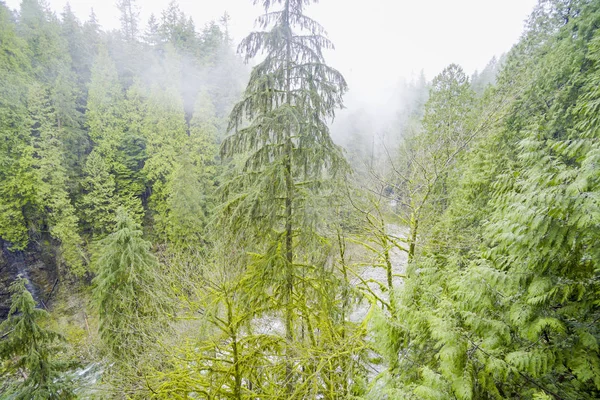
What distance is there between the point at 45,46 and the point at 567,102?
40.0m

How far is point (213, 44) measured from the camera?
122 ft

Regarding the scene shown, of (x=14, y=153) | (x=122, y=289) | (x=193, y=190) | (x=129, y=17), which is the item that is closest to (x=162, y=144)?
(x=193, y=190)

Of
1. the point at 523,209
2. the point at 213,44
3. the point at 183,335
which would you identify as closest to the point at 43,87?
the point at 213,44

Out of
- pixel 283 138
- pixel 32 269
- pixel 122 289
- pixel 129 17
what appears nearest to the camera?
pixel 283 138

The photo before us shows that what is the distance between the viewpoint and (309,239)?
16.4 feet

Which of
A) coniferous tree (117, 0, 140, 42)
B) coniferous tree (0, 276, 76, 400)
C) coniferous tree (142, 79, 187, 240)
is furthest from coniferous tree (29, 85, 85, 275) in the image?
coniferous tree (117, 0, 140, 42)

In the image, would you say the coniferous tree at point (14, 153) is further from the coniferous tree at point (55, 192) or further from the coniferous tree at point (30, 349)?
the coniferous tree at point (30, 349)

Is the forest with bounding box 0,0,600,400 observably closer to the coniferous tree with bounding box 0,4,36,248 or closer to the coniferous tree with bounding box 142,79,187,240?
the coniferous tree with bounding box 0,4,36,248

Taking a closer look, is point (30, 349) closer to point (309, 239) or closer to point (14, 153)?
point (309, 239)

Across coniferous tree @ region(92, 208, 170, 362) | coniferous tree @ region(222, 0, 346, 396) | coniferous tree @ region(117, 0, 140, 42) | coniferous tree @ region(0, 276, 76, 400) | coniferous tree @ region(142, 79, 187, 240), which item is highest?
coniferous tree @ region(117, 0, 140, 42)

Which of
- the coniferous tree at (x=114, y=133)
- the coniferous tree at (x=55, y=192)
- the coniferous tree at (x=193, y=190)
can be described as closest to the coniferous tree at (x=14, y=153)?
the coniferous tree at (x=55, y=192)

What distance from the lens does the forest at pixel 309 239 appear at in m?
2.45

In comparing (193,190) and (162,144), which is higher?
(162,144)

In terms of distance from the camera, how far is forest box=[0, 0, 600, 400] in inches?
96.6
